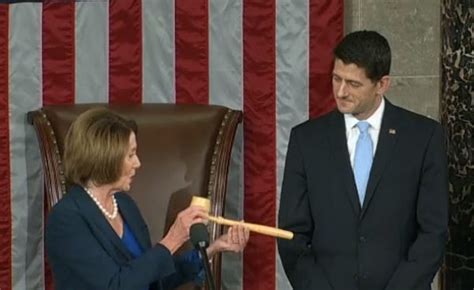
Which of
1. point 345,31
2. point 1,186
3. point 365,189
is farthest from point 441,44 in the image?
point 1,186

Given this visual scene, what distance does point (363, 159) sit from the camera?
119 inches

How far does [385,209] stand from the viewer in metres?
2.97

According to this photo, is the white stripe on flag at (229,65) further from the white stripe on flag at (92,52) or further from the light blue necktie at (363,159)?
the light blue necktie at (363,159)

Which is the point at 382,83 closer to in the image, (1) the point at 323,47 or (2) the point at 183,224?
(2) the point at 183,224

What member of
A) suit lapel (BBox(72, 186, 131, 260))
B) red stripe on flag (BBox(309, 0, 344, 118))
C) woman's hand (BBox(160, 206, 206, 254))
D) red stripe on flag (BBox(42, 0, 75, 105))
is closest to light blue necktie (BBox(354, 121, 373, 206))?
woman's hand (BBox(160, 206, 206, 254))

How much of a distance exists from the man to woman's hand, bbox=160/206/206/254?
1.24 feet

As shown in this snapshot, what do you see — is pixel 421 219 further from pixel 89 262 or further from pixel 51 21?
pixel 51 21

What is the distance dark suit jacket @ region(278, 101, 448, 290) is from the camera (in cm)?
297

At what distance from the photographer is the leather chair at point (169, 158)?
386cm

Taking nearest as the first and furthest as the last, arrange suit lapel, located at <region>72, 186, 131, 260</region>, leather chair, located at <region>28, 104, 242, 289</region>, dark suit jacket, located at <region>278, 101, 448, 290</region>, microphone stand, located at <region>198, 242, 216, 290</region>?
microphone stand, located at <region>198, 242, 216, 290</region> < suit lapel, located at <region>72, 186, 131, 260</region> < dark suit jacket, located at <region>278, 101, 448, 290</region> < leather chair, located at <region>28, 104, 242, 289</region>

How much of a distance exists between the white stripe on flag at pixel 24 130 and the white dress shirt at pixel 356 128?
5.28 ft

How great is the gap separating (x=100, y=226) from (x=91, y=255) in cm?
11

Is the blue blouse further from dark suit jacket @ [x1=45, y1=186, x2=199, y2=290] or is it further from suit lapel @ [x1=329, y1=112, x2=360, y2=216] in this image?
suit lapel @ [x1=329, y1=112, x2=360, y2=216]

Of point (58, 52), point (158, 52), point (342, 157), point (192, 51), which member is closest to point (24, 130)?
point (58, 52)
